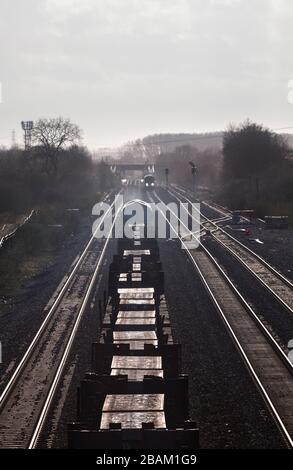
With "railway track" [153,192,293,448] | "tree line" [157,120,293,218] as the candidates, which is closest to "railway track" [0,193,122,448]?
"railway track" [153,192,293,448]

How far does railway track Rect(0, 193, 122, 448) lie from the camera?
34.8 feet

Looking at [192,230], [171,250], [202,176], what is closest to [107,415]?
[171,250]

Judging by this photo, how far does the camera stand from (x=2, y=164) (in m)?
59.8

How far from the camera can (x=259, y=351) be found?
14.6 metres

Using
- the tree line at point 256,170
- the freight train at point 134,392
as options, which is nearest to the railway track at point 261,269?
the freight train at point 134,392

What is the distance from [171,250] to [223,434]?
21.7 metres

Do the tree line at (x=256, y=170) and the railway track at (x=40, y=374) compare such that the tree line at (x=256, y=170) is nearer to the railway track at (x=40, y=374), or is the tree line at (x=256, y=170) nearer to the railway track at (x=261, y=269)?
the railway track at (x=261, y=269)

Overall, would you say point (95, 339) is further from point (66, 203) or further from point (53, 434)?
point (66, 203)

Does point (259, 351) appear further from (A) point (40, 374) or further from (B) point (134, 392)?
(B) point (134, 392)

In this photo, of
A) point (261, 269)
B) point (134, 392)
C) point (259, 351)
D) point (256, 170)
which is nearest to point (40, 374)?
point (134, 392)

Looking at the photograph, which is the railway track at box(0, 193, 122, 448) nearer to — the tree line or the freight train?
the freight train

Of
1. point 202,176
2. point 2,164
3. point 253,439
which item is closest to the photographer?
point 253,439

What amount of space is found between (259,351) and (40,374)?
5.01m

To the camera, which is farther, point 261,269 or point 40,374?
point 261,269
